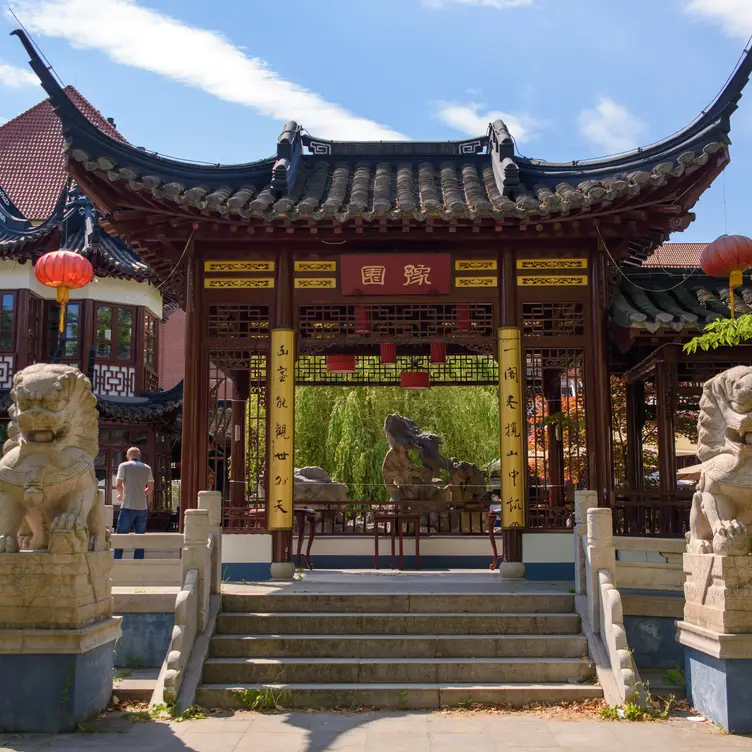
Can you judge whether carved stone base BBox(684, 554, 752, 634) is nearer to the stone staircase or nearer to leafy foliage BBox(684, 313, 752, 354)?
the stone staircase

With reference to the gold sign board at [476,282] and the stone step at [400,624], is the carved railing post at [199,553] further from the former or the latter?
the gold sign board at [476,282]

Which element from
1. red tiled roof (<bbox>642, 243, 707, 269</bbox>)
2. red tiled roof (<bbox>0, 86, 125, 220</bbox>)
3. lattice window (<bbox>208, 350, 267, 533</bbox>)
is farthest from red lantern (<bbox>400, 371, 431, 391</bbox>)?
red tiled roof (<bbox>642, 243, 707, 269</bbox>)

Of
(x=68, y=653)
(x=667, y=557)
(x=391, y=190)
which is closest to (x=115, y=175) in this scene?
(x=391, y=190)

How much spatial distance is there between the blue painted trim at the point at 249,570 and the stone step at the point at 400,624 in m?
1.72

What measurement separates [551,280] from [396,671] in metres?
4.66

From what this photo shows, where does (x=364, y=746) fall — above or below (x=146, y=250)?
below

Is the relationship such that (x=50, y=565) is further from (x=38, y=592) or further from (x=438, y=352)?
(x=438, y=352)

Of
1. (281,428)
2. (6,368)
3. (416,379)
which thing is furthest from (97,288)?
(281,428)

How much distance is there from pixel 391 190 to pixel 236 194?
6.48 ft

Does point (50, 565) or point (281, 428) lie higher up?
point (281, 428)

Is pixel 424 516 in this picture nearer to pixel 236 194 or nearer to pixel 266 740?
pixel 236 194

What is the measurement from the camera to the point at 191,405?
30.9ft

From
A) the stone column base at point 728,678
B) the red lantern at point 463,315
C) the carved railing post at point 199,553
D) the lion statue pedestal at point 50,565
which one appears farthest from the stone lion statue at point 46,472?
the red lantern at point 463,315

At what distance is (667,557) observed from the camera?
8.29 meters
